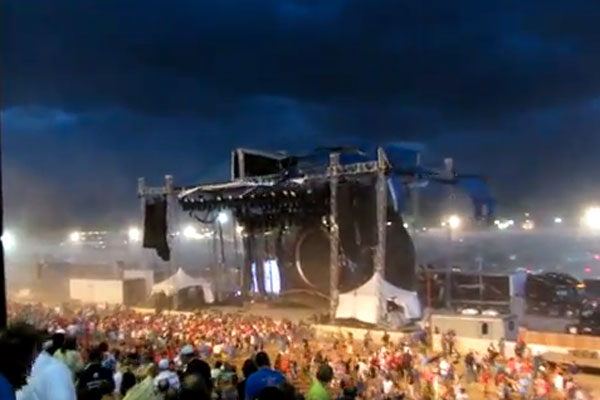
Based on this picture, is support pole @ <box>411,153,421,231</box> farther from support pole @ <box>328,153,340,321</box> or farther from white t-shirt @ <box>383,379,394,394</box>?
white t-shirt @ <box>383,379,394,394</box>

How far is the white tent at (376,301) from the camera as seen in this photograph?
2319 cm

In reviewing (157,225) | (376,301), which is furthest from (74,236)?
(376,301)

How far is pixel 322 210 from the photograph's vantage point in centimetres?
2791

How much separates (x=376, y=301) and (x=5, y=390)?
69.9 ft

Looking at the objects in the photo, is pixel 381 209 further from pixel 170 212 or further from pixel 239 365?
pixel 170 212

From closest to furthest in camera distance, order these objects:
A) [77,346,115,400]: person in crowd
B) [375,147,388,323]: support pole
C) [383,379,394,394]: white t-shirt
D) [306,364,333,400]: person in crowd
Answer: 1. [77,346,115,400]: person in crowd
2. [306,364,333,400]: person in crowd
3. [383,379,394,394]: white t-shirt
4. [375,147,388,323]: support pole

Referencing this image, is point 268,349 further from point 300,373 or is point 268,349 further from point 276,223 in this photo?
point 276,223

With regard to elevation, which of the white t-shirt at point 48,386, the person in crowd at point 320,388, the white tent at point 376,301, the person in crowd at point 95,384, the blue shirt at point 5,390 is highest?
the blue shirt at point 5,390

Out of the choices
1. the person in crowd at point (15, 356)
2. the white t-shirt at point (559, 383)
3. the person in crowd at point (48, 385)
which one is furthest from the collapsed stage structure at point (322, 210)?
the person in crowd at point (15, 356)

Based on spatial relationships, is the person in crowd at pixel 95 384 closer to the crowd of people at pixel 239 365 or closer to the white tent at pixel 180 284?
the crowd of people at pixel 239 365

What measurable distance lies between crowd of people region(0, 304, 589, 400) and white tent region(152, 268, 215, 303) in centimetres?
364

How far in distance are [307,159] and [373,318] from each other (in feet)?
26.4

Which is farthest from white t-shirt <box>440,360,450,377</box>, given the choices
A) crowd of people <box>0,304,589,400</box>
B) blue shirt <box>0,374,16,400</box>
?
blue shirt <box>0,374,16,400</box>

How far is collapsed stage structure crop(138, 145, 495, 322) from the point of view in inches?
973
